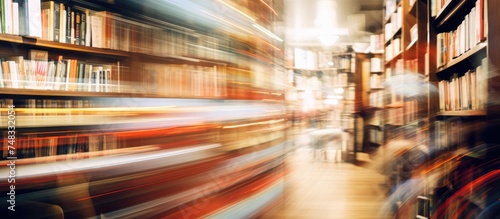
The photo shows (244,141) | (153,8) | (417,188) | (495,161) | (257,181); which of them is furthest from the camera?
(257,181)

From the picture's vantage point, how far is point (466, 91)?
6.57 feet

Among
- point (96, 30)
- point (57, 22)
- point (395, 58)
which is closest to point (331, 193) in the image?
point (395, 58)

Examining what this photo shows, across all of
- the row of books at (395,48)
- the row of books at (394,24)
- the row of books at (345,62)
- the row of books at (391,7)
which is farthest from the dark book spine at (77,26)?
the row of books at (345,62)

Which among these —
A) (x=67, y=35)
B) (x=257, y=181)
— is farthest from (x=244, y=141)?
(x=67, y=35)

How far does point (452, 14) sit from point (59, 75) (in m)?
2.21

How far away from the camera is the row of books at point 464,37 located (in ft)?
5.51

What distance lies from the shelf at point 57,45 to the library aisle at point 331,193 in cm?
195

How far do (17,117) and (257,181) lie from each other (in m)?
2.91

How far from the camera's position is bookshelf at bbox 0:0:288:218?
2.00m

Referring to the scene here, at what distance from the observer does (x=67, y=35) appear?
7.06 feet

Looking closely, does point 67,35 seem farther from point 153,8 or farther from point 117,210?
point 117,210

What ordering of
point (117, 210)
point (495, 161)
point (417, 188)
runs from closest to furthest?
point (495, 161) → point (117, 210) → point (417, 188)

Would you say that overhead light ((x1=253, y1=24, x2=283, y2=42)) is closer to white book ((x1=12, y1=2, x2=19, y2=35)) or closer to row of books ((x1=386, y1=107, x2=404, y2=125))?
row of books ((x1=386, y1=107, x2=404, y2=125))

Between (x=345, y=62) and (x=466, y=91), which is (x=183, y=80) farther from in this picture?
(x=345, y=62)
